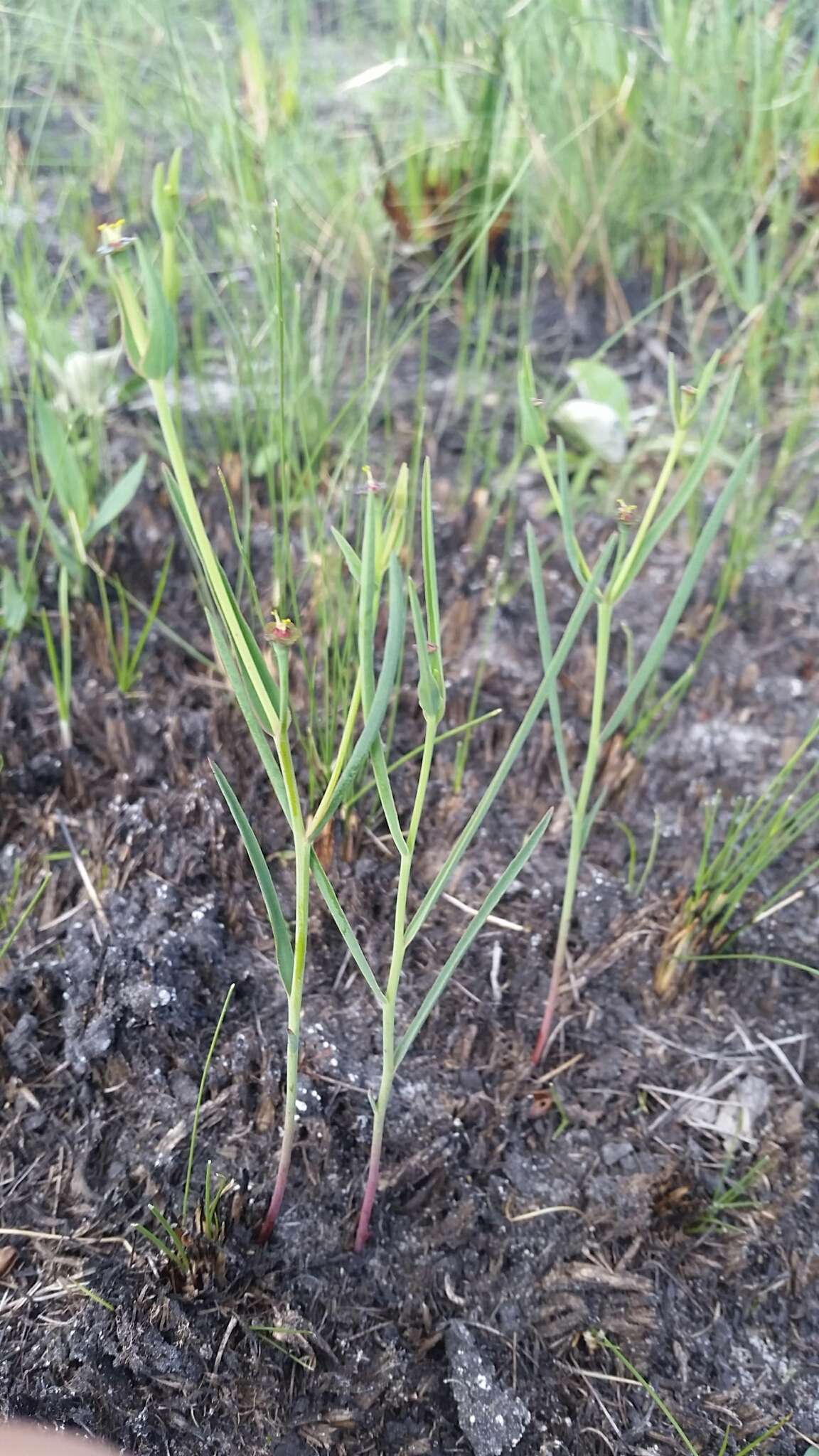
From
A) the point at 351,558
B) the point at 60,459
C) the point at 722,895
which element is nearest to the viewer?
the point at 351,558

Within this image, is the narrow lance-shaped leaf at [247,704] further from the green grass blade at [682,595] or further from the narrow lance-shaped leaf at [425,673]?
the green grass blade at [682,595]

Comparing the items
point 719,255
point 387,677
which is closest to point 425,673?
point 387,677

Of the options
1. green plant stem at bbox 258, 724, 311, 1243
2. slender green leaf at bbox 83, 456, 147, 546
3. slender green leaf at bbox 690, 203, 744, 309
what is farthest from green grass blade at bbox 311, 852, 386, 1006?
slender green leaf at bbox 690, 203, 744, 309

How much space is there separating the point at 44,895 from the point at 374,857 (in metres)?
0.36

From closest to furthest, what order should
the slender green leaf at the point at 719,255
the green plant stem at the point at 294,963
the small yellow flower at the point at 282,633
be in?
the small yellow flower at the point at 282,633 < the green plant stem at the point at 294,963 < the slender green leaf at the point at 719,255

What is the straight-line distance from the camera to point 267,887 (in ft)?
2.30

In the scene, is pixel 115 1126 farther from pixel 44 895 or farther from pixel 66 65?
pixel 66 65

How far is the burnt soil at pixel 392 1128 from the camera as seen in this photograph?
798 millimetres

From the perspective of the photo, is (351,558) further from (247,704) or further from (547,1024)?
(547,1024)

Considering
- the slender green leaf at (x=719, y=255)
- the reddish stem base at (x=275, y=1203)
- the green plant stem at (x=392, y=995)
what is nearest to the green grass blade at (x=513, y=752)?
the green plant stem at (x=392, y=995)

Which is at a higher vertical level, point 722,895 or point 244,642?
point 244,642

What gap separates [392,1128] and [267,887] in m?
0.38

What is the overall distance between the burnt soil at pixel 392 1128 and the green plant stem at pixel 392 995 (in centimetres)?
4

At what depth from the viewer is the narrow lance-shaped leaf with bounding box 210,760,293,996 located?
0.67 meters
